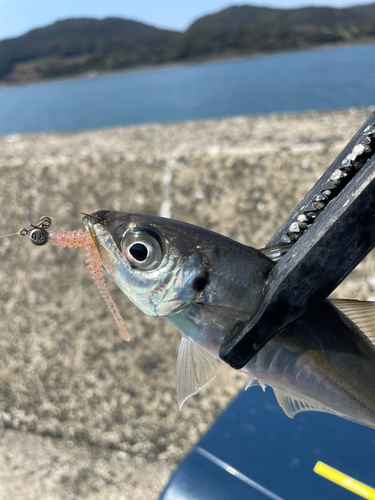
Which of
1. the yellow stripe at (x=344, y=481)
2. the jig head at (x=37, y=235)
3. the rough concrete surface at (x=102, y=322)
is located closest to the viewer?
the jig head at (x=37, y=235)

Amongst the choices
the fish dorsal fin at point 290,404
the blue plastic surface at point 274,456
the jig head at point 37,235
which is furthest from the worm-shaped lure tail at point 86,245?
the blue plastic surface at point 274,456

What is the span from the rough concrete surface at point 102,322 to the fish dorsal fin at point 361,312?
0.76 meters

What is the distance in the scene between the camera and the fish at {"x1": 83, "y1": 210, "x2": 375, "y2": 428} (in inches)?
→ 20.6

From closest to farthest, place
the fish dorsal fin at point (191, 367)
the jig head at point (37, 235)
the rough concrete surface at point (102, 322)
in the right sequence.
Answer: the jig head at point (37, 235) < the fish dorsal fin at point (191, 367) < the rough concrete surface at point (102, 322)

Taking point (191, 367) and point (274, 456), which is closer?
point (191, 367)

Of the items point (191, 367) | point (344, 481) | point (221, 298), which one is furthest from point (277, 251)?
point (344, 481)

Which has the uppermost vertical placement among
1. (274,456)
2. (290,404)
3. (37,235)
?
(37,235)

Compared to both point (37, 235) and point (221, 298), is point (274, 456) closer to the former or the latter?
point (221, 298)

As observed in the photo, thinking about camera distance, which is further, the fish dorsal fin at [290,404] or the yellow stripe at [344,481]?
the yellow stripe at [344,481]

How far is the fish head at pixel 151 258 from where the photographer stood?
53 centimetres

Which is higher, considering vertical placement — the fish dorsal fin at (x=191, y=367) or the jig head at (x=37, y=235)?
the jig head at (x=37, y=235)

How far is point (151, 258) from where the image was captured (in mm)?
534

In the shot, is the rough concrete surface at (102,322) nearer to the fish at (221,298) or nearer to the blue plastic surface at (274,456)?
the blue plastic surface at (274,456)

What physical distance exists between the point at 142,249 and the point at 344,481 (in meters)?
0.71
